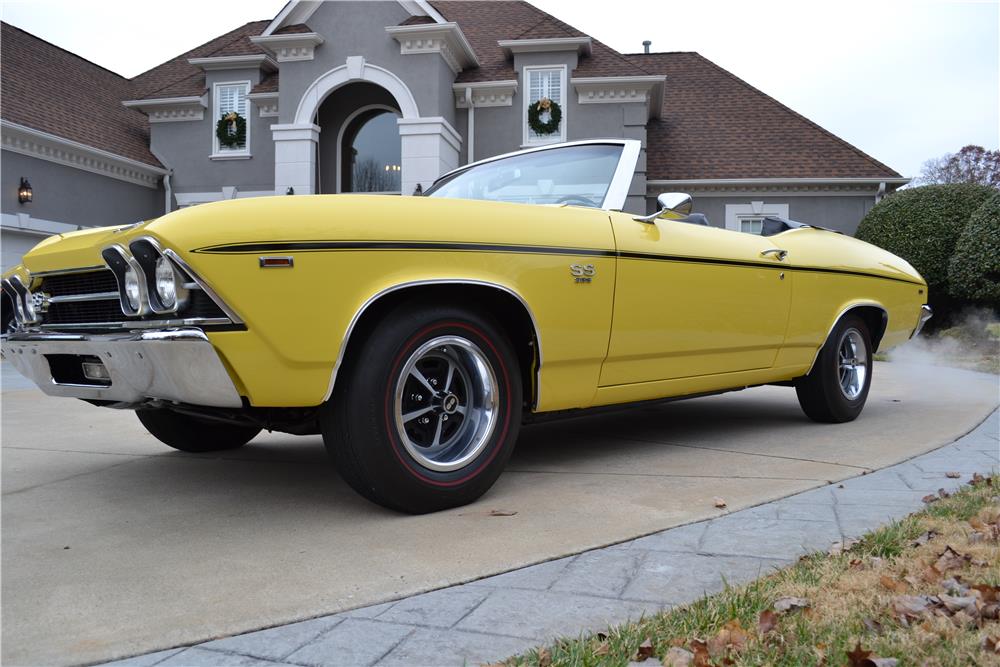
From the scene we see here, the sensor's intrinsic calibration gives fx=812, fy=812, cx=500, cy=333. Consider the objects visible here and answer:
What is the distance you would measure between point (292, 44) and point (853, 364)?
45.3 feet

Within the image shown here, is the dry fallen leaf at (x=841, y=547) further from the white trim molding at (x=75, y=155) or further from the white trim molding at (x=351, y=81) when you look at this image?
the white trim molding at (x=75, y=155)

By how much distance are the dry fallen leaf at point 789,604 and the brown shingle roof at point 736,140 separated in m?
15.8

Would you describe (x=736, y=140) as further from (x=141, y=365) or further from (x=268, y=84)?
(x=141, y=365)

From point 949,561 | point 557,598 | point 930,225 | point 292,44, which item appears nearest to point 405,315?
point 557,598

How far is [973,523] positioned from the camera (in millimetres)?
2676

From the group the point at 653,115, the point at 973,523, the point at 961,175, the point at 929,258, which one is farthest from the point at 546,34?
the point at 961,175

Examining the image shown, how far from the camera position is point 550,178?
3912mm

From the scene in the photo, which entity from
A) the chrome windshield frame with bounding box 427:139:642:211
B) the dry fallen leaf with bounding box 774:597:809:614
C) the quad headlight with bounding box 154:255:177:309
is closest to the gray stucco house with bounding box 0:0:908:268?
the chrome windshield frame with bounding box 427:139:642:211

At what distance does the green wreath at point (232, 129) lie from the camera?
17.9 meters

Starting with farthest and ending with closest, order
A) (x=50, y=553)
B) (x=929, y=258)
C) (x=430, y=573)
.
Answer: (x=929, y=258)
(x=50, y=553)
(x=430, y=573)

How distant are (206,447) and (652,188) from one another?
14.3 m

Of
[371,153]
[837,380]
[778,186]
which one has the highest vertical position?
[371,153]

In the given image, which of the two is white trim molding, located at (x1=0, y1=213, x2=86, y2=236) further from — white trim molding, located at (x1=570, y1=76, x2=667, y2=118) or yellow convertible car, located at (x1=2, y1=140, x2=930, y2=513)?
yellow convertible car, located at (x1=2, y1=140, x2=930, y2=513)

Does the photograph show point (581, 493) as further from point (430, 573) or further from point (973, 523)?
point (973, 523)
